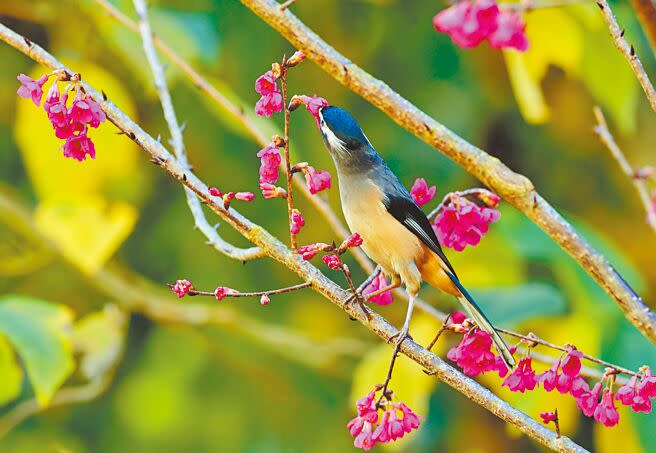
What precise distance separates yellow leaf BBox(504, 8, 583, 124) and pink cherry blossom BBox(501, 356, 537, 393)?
2.37 ft

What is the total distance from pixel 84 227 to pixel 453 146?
51.3 inches

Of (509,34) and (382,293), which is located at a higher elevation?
(509,34)

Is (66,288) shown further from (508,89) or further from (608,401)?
(608,401)

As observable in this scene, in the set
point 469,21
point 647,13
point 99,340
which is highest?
point 647,13

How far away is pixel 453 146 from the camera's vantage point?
0.74 m

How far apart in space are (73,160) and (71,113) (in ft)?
3.86

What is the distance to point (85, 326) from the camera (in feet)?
7.11

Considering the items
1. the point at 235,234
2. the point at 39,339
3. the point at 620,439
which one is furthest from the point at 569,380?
the point at 235,234

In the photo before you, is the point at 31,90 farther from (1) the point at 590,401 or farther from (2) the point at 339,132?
(1) the point at 590,401

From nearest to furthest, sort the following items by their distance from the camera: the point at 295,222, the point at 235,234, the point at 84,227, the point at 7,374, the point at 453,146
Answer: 1. the point at 453,146
2. the point at 295,222
3. the point at 7,374
4. the point at 84,227
5. the point at 235,234

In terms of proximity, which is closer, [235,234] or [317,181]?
[317,181]

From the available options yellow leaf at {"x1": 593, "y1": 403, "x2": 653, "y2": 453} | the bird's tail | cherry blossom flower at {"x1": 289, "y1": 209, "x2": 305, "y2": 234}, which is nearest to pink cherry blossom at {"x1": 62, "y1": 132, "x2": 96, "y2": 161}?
cherry blossom flower at {"x1": 289, "y1": 209, "x2": 305, "y2": 234}

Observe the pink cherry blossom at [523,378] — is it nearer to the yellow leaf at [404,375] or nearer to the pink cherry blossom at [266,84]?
the pink cherry blossom at [266,84]

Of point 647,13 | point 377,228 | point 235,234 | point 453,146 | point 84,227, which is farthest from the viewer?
point 235,234
